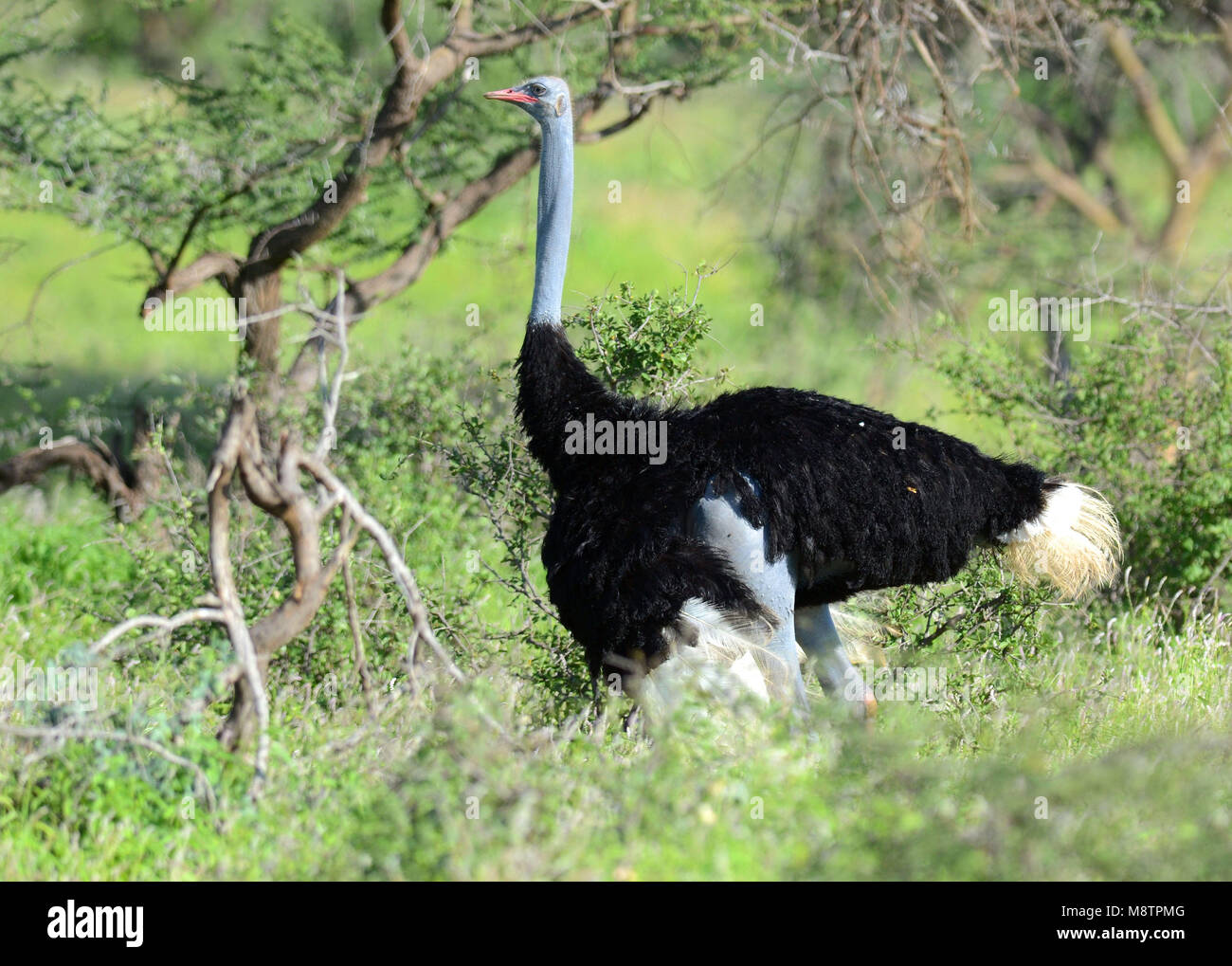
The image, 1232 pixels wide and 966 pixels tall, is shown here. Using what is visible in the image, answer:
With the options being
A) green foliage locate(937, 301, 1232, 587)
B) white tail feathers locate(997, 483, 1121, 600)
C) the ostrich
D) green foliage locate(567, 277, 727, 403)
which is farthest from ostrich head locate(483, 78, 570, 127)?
green foliage locate(937, 301, 1232, 587)

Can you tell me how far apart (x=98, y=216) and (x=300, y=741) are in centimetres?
413

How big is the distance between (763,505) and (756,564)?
178 millimetres

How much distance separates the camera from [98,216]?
8023mm

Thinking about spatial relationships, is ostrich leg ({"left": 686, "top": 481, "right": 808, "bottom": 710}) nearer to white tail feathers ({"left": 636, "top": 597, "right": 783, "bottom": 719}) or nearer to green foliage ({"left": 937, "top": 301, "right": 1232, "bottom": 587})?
white tail feathers ({"left": 636, "top": 597, "right": 783, "bottom": 719})

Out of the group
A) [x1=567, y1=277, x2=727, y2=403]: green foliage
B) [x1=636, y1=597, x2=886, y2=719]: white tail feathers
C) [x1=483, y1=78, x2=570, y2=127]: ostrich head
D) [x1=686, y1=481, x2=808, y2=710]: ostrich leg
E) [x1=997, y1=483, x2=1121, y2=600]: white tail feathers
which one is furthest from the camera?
[x1=567, y1=277, x2=727, y2=403]: green foliage

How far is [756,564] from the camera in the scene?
4.95m

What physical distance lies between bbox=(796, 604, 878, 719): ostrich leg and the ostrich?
9cm

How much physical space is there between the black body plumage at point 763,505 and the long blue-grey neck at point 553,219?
38 cm

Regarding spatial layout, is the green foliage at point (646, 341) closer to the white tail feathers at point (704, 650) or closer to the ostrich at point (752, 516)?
the ostrich at point (752, 516)

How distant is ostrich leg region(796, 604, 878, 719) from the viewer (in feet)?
18.0

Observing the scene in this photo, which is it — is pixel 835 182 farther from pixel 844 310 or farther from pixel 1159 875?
pixel 1159 875

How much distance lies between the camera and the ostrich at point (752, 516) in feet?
16.0

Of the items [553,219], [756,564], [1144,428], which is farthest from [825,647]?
[1144,428]
